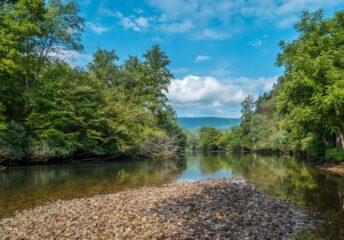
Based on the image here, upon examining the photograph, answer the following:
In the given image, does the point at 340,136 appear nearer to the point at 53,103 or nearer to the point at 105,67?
the point at 53,103

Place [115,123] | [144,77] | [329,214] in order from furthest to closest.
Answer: [144,77] → [115,123] → [329,214]

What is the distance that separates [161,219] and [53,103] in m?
23.9

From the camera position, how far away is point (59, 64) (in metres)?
31.2

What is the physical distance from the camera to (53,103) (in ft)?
91.1

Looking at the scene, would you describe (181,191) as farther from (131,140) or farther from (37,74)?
(131,140)

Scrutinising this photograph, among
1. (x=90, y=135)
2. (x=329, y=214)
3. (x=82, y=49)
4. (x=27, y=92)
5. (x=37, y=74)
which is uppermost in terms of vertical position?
(x=82, y=49)

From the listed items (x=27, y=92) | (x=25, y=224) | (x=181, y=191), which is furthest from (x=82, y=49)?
(x=25, y=224)

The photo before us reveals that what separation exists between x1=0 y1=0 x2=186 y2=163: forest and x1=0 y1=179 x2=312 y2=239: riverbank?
15.7 meters

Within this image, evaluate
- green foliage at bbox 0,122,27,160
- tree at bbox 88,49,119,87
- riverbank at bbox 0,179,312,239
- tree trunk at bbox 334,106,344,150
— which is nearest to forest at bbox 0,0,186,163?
green foliage at bbox 0,122,27,160

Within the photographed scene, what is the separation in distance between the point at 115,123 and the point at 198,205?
28.1 meters

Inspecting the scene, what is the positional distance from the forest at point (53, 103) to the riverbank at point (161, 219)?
1566cm

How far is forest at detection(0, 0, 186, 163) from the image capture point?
78.4ft

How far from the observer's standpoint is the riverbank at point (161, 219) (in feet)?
21.8

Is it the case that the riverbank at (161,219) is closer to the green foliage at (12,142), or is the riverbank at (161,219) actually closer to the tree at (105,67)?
the green foliage at (12,142)
